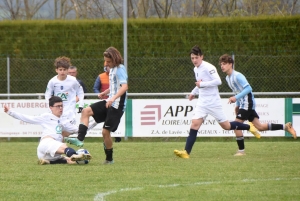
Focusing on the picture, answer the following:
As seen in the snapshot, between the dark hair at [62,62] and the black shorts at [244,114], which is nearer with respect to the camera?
the dark hair at [62,62]

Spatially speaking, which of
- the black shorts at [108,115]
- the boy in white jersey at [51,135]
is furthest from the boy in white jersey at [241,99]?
the boy in white jersey at [51,135]

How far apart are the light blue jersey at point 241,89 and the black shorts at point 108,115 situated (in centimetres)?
246

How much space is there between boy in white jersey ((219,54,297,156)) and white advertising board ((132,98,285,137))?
4477 mm

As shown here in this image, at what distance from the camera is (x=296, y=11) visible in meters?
27.0

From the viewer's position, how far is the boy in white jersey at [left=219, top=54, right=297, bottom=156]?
12664 mm

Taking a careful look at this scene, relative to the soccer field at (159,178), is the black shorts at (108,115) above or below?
above

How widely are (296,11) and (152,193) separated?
20.3 m

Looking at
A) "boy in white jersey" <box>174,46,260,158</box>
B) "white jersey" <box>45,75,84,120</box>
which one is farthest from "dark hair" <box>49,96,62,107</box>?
"boy in white jersey" <box>174,46,260,158</box>

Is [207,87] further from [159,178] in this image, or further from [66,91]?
[159,178]

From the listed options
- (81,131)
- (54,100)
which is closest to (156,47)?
(54,100)

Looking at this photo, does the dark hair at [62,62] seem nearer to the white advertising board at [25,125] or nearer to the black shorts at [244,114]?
the black shorts at [244,114]

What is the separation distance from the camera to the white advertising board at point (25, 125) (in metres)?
18.0

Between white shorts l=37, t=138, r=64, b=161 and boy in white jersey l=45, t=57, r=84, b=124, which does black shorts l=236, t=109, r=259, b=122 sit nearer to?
boy in white jersey l=45, t=57, r=84, b=124

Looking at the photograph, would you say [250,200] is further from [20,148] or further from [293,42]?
[293,42]
